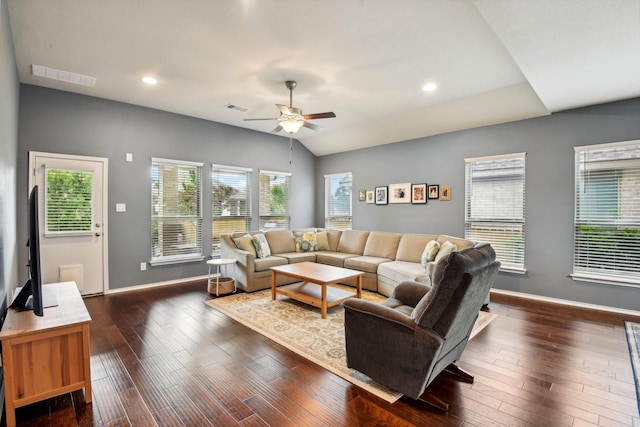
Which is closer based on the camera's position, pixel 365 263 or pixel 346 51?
pixel 346 51

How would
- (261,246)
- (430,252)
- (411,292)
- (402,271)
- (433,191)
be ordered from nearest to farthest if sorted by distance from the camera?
(411,292), (402,271), (430,252), (261,246), (433,191)

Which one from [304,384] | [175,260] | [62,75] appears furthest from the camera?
[175,260]

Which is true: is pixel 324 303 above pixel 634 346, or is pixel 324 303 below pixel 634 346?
above

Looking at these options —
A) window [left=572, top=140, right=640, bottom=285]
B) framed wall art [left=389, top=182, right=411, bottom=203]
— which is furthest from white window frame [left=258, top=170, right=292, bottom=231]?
window [left=572, top=140, right=640, bottom=285]

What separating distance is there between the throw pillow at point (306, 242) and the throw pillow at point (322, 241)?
9 centimetres

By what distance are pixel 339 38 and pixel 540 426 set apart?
11.3ft

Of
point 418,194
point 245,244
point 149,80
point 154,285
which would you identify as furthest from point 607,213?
point 154,285

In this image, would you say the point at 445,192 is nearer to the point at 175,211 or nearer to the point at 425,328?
the point at 425,328

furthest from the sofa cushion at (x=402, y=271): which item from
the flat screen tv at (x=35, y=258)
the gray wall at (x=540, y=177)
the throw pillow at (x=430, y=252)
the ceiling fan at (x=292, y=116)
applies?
the flat screen tv at (x=35, y=258)

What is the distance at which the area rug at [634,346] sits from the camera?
2.41 meters

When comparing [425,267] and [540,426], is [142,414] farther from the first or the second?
[425,267]

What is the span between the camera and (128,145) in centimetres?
493

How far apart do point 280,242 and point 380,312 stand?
3.84m

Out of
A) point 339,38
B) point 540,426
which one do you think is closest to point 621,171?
point 540,426
